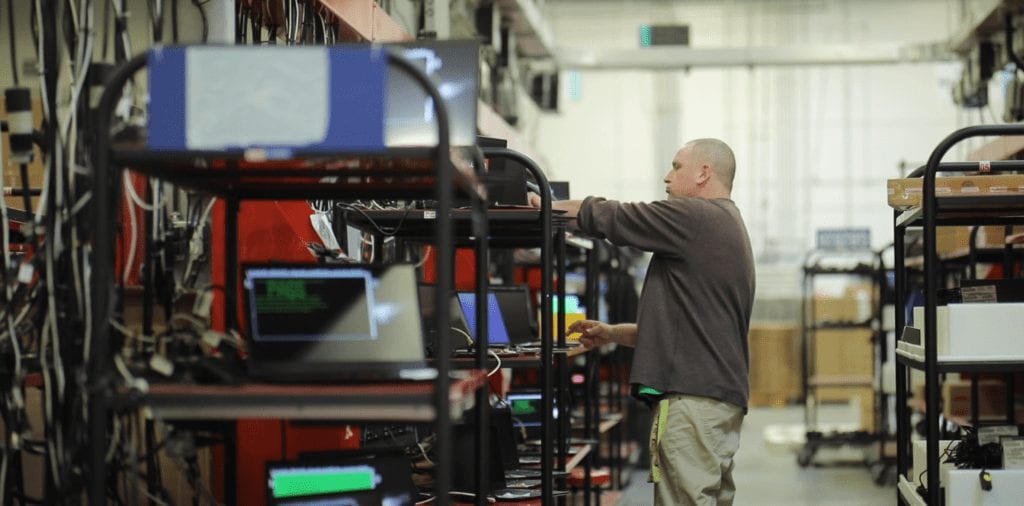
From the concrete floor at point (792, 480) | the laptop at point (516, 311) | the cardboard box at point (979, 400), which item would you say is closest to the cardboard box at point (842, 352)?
the concrete floor at point (792, 480)

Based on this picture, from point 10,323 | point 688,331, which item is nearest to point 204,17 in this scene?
point 10,323

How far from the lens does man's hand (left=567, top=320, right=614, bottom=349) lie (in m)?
3.63

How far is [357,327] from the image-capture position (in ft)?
7.33

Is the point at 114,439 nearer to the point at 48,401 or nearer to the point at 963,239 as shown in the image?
the point at 48,401

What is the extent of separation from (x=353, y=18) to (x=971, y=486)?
2654 mm

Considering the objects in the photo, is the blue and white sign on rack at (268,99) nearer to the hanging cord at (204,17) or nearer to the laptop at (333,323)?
the laptop at (333,323)

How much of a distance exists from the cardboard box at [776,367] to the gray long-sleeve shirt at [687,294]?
348 inches

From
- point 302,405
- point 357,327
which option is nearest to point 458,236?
point 357,327

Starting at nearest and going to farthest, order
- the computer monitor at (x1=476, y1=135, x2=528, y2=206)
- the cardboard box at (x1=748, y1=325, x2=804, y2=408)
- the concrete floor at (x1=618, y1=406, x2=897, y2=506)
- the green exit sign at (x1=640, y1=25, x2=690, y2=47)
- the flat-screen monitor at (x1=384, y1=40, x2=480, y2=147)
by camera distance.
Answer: the flat-screen monitor at (x1=384, y1=40, x2=480, y2=147), the computer monitor at (x1=476, y1=135, x2=528, y2=206), the concrete floor at (x1=618, y1=406, x2=897, y2=506), the green exit sign at (x1=640, y1=25, x2=690, y2=47), the cardboard box at (x1=748, y1=325, x2=804, y2=408)

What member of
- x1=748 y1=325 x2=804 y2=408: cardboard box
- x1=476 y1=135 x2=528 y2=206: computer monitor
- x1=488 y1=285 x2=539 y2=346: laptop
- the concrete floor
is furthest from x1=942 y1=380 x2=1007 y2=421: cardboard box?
x1=748 y1=325 x2=804 y2=408: cardboard box

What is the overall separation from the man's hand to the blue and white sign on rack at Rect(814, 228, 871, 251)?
18.7 feet

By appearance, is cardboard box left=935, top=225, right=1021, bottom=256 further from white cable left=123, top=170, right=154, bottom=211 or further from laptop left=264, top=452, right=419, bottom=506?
white cable left=123, top=170, right=154, bottom=211

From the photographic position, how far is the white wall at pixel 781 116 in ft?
40.1

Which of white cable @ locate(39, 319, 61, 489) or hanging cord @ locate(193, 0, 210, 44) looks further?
hanging cord @ locate(193, 0, 210, 44)
